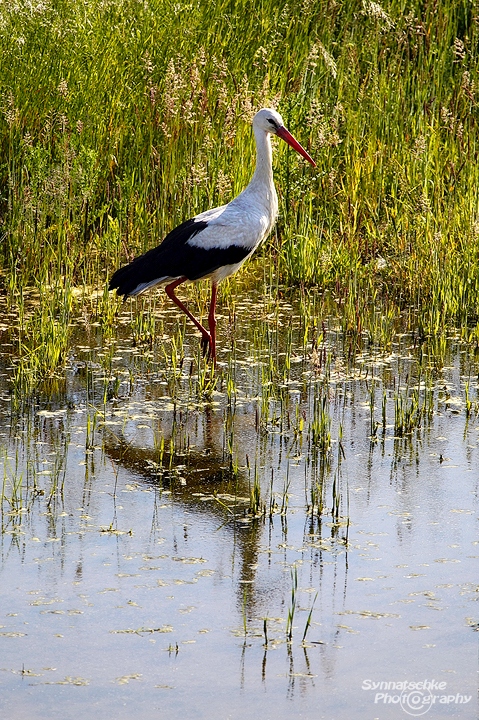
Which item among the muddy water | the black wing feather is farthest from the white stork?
the muddy water

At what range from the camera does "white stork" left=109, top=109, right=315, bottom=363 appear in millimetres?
7031

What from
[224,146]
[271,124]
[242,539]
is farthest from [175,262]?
[242,539]

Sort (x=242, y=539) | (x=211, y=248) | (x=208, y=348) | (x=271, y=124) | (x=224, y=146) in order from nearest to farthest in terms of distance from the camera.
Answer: (x=242, y=539)
(x=208, y=348)
(x=211, y=248)
(x=271, y=124)
(x=224, y=146)

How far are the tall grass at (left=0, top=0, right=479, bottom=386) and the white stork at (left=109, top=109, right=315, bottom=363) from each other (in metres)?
0.51

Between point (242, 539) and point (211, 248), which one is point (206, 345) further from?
point (242, 539)

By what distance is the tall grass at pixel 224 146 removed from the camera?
8.02 meters

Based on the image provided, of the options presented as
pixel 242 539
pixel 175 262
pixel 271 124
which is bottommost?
pixel 242 539

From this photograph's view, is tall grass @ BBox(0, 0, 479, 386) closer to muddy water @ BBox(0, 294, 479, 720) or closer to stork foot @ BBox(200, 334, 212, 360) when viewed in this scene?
stork foot @ BBox(200, 334, 212, 360)

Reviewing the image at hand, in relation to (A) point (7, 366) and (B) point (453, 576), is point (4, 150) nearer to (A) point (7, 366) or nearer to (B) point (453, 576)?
(A) point (7, 366)

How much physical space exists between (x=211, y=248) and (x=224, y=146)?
1835 millimetres

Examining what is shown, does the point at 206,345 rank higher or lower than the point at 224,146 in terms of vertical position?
lower

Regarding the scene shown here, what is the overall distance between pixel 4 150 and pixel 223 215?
2.13m

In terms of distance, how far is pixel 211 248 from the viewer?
7.09 metres

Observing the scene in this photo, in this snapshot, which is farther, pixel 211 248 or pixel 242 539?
pixel 211 248
